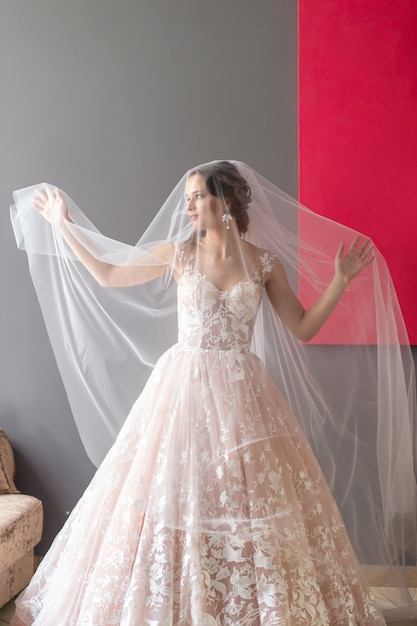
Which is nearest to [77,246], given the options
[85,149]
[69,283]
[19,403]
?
[69,283]

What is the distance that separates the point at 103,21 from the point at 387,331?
185 cm

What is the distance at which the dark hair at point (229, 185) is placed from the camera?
7.63 feet

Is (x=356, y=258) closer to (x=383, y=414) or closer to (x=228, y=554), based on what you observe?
(x=383, y=414)

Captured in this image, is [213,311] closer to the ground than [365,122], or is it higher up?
closer to the ground

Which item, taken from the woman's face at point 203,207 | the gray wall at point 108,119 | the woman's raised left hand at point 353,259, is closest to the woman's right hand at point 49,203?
the woman's face at point 203,207

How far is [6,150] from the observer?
312 cm

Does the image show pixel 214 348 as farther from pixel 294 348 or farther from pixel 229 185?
pixel 229 185

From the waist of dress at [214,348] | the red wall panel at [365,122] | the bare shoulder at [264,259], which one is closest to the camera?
the waist of dress at [214,348]

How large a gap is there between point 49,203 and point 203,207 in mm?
570

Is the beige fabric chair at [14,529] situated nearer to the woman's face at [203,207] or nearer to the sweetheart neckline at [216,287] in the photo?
the sweetheart neckline at [216,287]

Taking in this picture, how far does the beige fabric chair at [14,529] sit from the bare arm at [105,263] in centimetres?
99

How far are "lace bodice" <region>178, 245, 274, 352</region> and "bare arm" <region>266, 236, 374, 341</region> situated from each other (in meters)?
0.15

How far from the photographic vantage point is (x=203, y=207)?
7.59 feet

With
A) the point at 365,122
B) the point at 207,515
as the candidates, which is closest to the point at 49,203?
the point at 207,515
